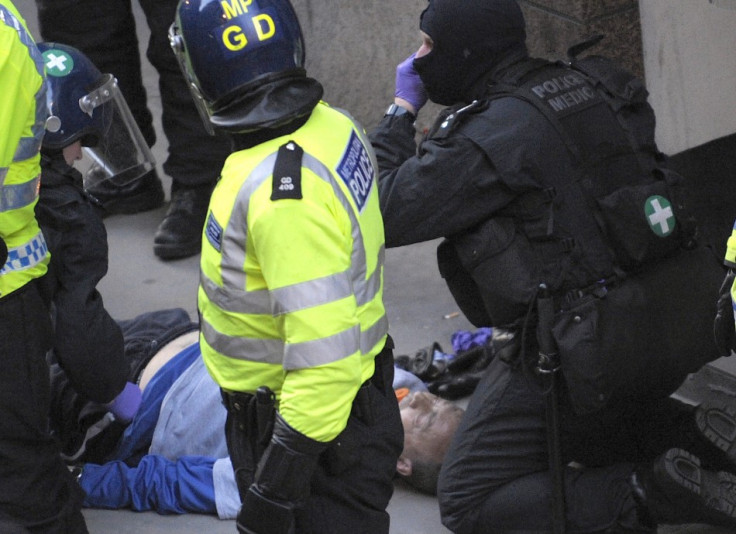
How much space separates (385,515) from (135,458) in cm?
151

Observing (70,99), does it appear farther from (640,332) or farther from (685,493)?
(685,493)

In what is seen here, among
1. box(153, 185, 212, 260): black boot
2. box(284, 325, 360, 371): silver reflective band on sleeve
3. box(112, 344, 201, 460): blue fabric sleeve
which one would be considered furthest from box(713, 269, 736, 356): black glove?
box(153, 185, 212, 260): black boot

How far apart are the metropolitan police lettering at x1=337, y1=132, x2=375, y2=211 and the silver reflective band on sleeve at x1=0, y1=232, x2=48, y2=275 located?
1.01 m

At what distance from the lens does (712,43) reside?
14.7ft

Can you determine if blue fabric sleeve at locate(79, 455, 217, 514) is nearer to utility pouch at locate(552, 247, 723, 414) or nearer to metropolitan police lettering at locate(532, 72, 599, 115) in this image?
utility pouch at locate(552, 247, 723, 414)

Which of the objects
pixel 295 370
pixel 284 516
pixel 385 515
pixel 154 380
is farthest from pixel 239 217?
pixel 154 380

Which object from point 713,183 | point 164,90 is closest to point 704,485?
point 713,183

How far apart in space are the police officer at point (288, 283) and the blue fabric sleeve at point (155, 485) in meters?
0.98

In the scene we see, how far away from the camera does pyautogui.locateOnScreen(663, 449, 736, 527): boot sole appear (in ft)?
10.8

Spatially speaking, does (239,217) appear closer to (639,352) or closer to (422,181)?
(422,181)

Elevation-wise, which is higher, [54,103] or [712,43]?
[54,103]

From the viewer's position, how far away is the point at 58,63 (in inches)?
146

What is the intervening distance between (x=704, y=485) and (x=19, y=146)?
2.05 metres

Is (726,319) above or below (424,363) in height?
above
